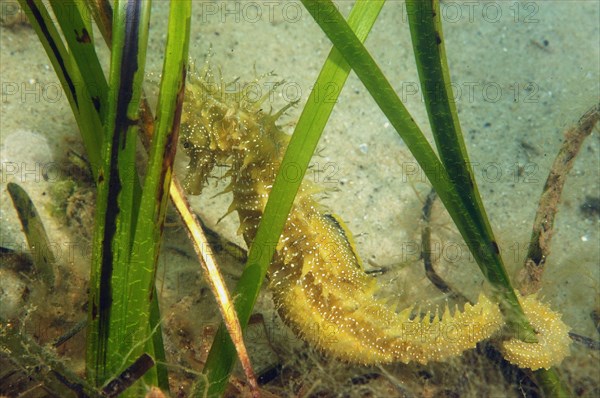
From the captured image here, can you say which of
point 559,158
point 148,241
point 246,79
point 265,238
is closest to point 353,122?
point 246,79

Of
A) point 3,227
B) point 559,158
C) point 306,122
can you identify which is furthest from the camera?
point 3,227

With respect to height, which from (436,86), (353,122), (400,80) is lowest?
(436,86)

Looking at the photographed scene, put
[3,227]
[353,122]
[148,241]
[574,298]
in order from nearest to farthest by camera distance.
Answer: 1. [148,241]
2. [3,227]
3. [574,298]
4. [353,122]

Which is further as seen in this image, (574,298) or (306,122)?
(574,298)

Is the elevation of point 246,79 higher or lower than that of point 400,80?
lower

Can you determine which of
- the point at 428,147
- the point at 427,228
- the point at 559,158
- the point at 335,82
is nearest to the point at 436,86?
the point at 428,147

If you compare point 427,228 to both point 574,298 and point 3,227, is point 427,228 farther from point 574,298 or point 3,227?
point 3,227
